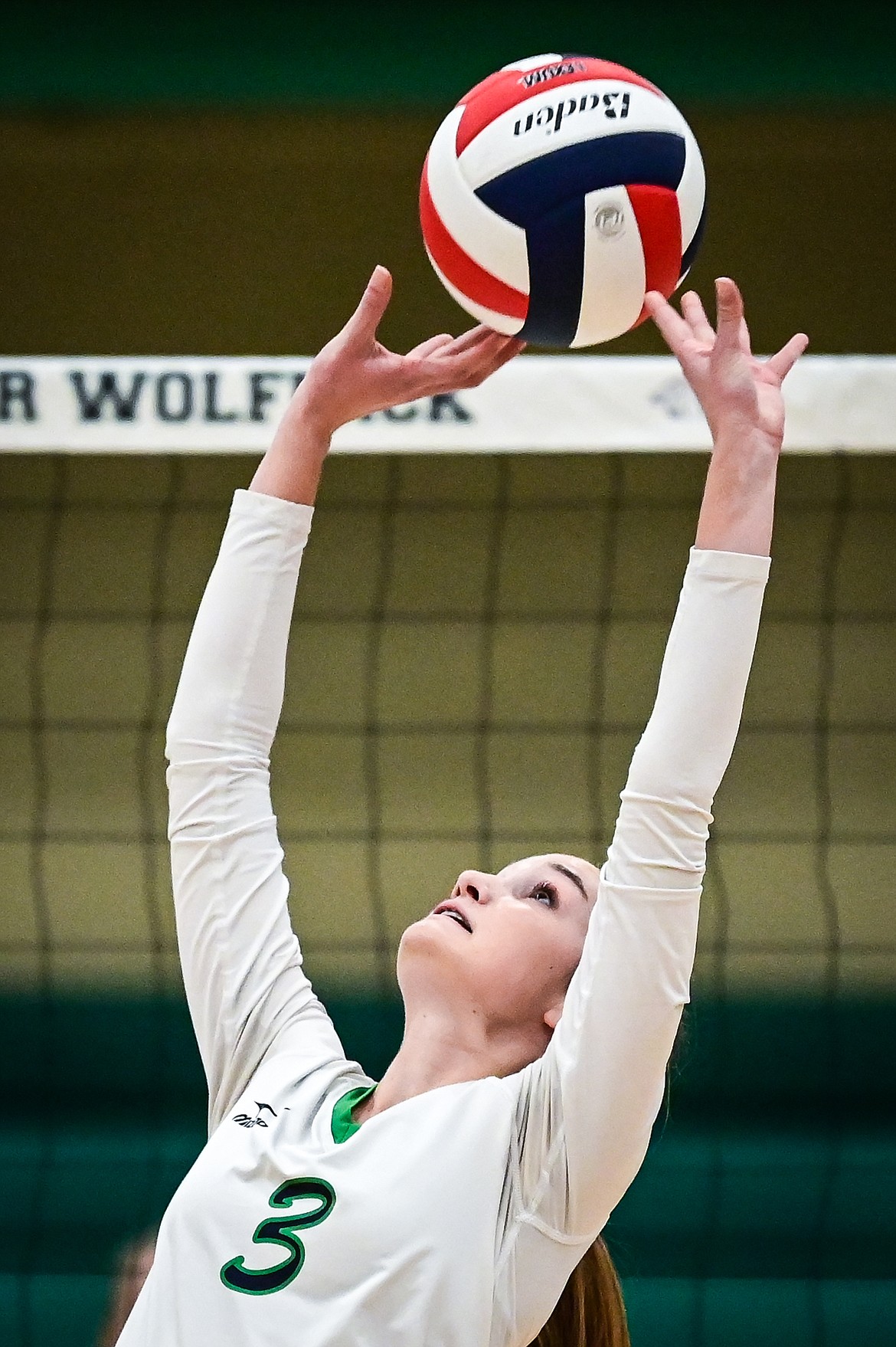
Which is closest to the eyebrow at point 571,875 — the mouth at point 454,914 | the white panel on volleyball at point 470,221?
the mouth at point 454,914

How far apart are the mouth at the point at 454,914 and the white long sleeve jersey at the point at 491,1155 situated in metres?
0.20

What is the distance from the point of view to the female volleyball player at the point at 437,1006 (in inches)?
65.9

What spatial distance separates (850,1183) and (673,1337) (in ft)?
2.60

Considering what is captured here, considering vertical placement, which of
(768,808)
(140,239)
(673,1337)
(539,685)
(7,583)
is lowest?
(673,1337)

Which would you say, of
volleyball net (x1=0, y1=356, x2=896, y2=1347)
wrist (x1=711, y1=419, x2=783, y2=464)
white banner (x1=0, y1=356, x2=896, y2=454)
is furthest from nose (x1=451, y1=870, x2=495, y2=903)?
volleyball net (x1=0, y1=356, x2=896, y2=1347)

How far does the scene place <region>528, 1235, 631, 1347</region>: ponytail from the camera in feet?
6.53

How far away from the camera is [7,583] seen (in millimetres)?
5582

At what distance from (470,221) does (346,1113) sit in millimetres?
1201

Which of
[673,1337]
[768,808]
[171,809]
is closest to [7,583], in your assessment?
[768,808]

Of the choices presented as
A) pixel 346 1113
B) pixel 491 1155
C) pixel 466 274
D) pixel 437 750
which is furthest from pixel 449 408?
pixel 437 750

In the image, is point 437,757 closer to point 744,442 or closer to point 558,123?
point 558,123

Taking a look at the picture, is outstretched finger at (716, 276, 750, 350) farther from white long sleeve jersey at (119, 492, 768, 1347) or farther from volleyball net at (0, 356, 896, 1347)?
volleyball net at (0, 356, 896, 1347)

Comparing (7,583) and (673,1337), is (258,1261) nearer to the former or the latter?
(673,1337)

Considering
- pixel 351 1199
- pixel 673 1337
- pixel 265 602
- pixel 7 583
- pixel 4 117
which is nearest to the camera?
pixel 351 1199
